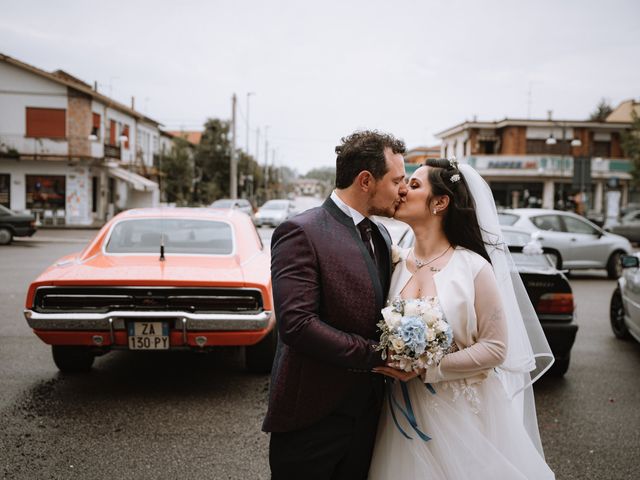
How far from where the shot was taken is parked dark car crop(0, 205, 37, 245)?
1947cm

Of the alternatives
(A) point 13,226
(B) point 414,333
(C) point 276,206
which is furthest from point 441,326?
(C) point 276,206

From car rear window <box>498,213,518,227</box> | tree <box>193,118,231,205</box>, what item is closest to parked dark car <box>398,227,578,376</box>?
car rear window <box>498,213,518,227</box>

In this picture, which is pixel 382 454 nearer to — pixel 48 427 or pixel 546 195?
pixel 48 427

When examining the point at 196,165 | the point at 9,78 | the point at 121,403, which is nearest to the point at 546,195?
the point at 196,165

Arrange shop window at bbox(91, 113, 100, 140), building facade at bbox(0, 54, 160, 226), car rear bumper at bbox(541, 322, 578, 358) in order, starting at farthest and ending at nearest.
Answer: shop window at bbox(91, 113, 100, 140)
building facade at bbox(0, 54, 160, 226)
car rear bumper at bbox(541, 322, 578, 358)

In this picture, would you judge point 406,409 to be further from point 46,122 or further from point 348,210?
point 46,122

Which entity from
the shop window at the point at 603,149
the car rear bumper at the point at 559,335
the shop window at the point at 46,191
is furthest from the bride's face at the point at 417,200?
the shop window at the point at 603,149

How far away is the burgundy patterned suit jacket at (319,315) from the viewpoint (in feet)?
6.94

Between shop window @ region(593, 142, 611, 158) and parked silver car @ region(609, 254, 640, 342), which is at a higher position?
shop window @ region(593, 142, 611, 158)

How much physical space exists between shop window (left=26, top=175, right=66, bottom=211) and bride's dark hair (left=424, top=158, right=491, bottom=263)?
33.8 meters

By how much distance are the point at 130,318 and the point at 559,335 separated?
3780 mm

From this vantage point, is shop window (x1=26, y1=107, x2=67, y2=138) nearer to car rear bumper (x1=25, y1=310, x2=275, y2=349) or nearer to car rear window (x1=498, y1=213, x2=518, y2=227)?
car rear window (x1=498, y1=213, x2=518, y2=227)

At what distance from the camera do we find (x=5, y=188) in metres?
32.9

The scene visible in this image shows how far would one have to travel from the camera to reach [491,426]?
2.44m
